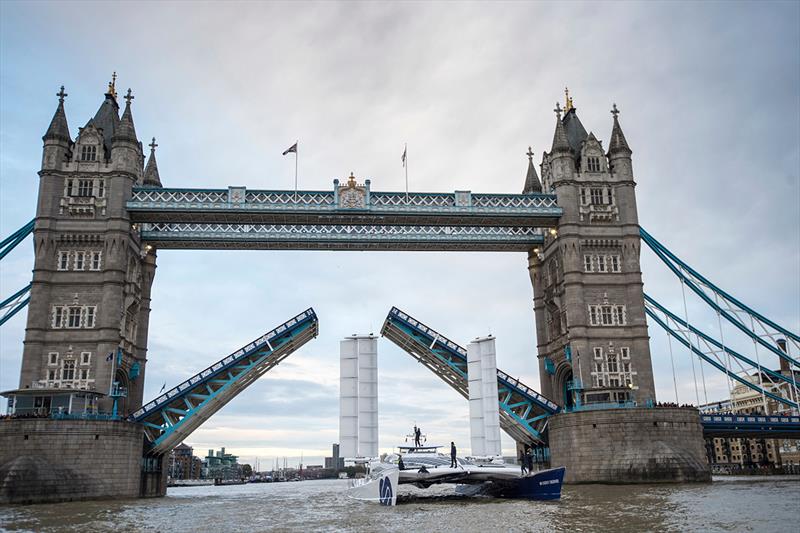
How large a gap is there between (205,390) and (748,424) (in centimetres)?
3745

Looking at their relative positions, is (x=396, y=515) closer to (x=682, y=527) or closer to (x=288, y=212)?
(x=682, y=527)

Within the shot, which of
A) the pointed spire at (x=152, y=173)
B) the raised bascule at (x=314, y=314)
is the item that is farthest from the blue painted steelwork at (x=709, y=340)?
the pointed spire at (x=152, y=173)

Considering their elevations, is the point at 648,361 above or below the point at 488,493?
above

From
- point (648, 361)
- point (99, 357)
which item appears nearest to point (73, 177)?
point (99, 357)

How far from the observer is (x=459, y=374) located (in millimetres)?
46812

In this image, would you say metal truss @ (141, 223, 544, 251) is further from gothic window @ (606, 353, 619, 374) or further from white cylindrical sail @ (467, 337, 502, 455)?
white cylindrical sail @ (467, 337, 502, 455)

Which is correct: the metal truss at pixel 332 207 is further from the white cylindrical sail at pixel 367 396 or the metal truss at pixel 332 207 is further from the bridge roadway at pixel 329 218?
the white cylindrical sail at pixel 367 396

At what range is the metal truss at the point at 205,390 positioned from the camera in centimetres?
4397

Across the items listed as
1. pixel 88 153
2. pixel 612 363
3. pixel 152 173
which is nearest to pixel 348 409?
pixel 612 363

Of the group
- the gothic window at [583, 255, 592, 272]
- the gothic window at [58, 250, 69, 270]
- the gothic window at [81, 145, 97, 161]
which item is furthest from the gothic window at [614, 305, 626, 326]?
the gothic window at [81, 145, 97, 161]

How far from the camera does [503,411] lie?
47000 millimetres

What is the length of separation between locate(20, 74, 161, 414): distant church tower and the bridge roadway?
227cm

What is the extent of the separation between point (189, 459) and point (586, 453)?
517 ft

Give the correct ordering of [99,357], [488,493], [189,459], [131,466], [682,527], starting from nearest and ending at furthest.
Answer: [682,527], [488,493], [131,466], [99,357], [189,459]
